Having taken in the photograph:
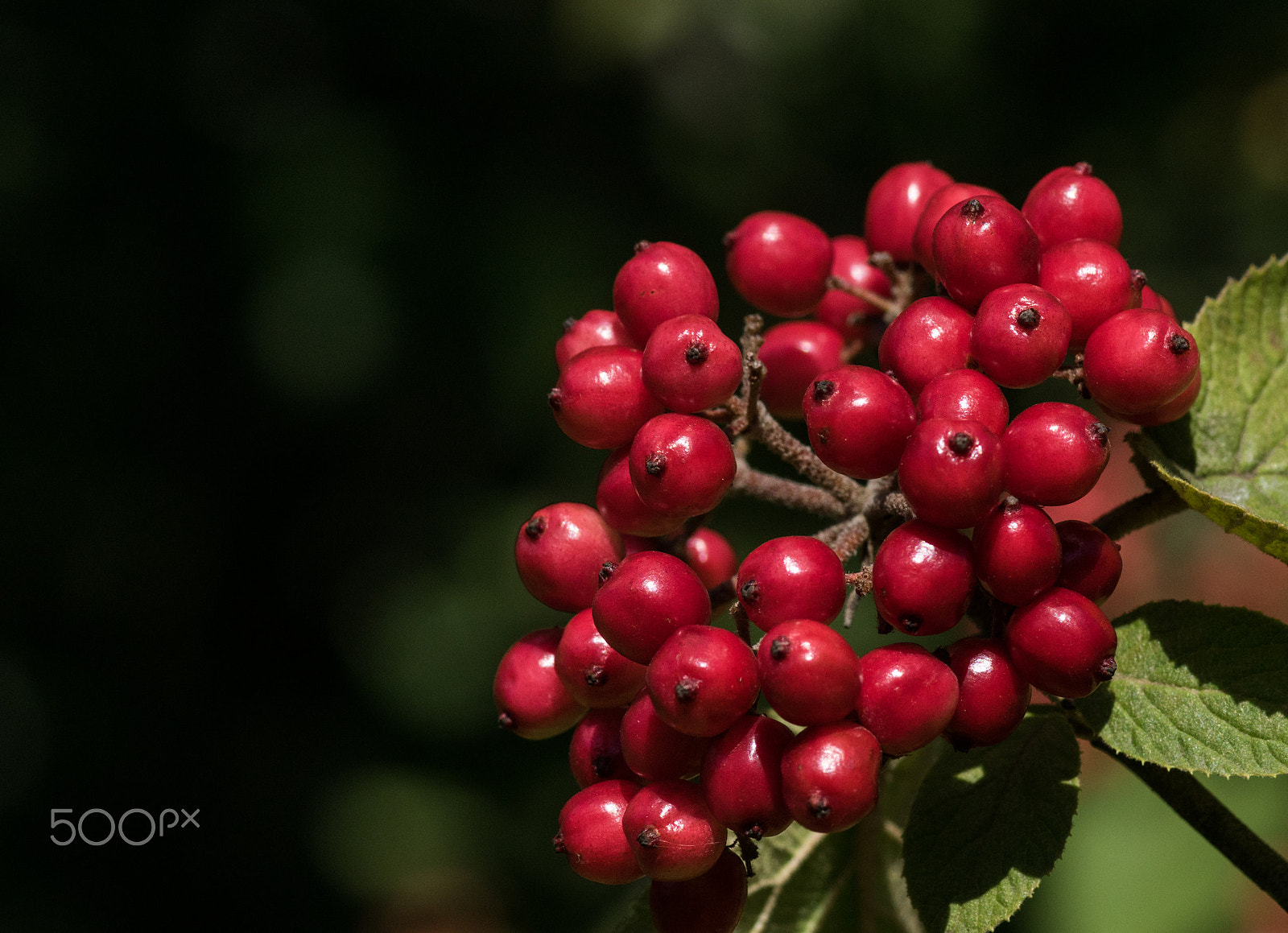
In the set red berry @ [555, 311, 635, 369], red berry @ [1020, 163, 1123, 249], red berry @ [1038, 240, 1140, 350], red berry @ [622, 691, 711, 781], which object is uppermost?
red berry @ [1020, 163, 1123, 249]

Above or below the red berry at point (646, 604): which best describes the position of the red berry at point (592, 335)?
above

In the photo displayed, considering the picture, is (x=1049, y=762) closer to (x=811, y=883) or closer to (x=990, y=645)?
(x=990, y=645)

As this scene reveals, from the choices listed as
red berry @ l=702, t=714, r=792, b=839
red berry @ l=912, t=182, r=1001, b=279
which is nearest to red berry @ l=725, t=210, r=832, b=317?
red berry @ l=912, t=182, r=1001, b=279

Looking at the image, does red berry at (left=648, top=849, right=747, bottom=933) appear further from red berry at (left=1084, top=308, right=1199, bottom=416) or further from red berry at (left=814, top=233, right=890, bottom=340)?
red berry at (left=814, top=233, right=890, bottom=340)

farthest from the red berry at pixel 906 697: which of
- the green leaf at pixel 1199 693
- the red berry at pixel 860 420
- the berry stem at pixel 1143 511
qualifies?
the berry stem at pixel 1143 511

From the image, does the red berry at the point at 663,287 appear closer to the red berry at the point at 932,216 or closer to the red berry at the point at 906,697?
the red berry at the point at 932,216
